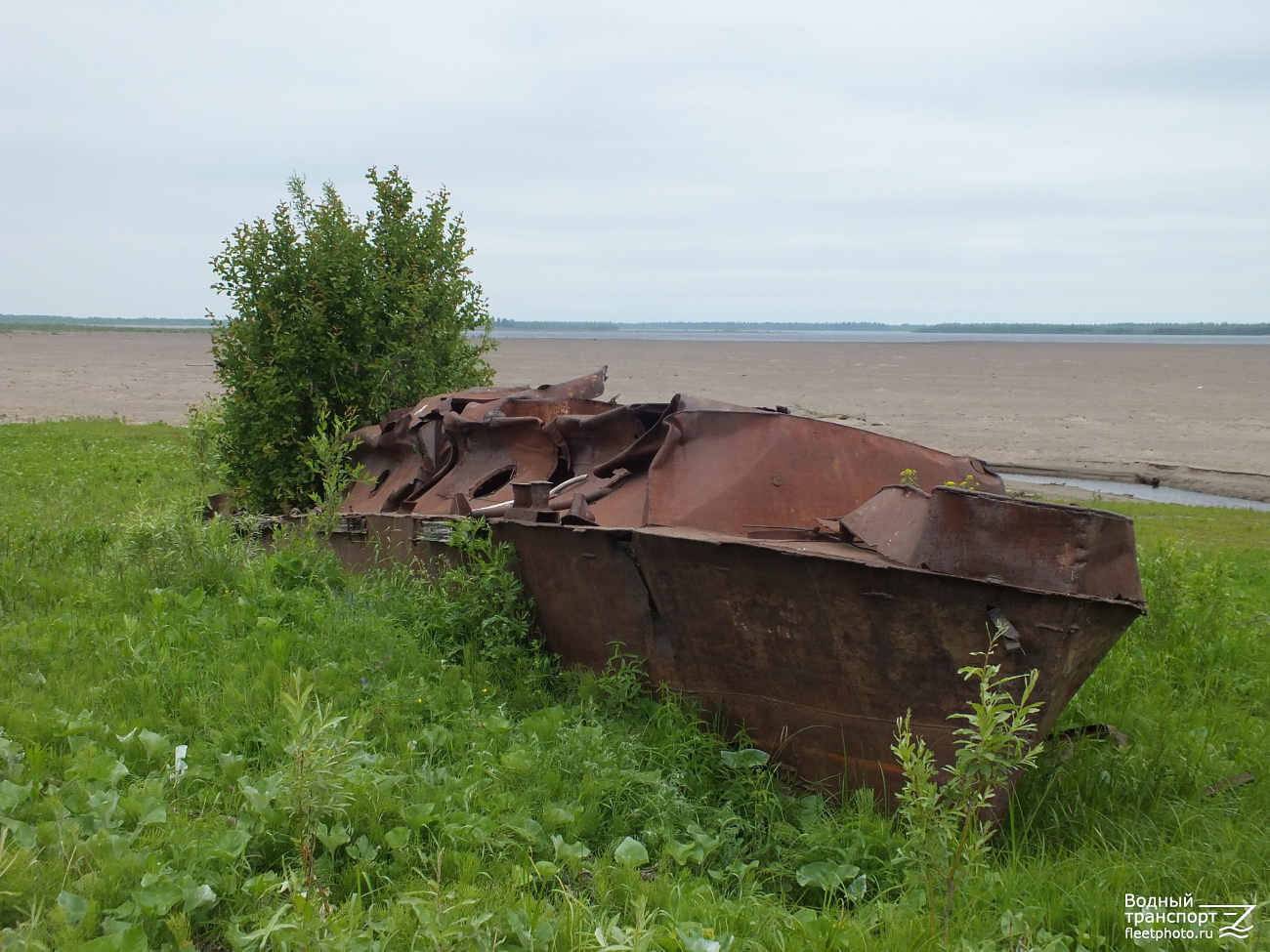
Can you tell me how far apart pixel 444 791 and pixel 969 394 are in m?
31.1

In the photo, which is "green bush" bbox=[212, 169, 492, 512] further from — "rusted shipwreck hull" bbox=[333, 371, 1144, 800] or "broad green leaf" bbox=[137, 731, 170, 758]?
"broad green leaf" bbox=[137, 731, 170, 758]

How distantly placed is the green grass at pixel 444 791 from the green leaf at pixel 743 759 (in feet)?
0.06

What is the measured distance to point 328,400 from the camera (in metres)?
8.91

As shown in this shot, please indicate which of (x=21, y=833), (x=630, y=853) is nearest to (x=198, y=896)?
(x=21, y=833)

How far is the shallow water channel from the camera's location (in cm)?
1513

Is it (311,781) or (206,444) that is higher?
(206,444)

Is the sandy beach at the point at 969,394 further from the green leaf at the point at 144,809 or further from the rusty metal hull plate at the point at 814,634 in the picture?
the green leaf at the point at 144,809

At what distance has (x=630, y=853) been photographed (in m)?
3.71

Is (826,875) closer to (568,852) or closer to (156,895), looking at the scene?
(568,852)

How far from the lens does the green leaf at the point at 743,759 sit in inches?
179

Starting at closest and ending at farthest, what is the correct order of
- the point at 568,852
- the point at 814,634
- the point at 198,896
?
the point at 198,896
the point at 568,852
the point at 814,634

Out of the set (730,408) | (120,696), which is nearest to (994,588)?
(730,408)

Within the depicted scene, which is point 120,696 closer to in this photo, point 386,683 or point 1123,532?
point 386,683

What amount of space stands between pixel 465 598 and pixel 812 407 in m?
22.6
